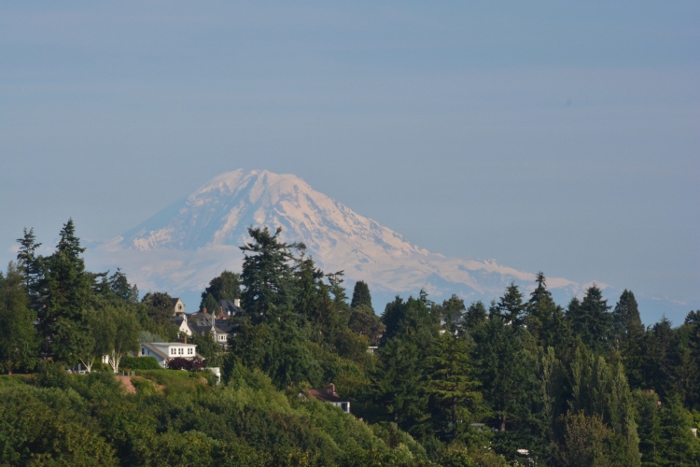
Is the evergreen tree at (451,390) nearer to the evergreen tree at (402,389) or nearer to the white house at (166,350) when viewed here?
the evergreen tree at (402,389)

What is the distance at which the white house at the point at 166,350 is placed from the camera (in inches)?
4348

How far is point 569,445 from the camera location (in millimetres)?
98750

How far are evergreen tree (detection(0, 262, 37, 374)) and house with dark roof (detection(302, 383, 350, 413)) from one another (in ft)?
71.8

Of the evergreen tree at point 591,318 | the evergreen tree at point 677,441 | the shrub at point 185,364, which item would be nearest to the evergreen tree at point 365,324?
the evergreen tree at point 591,318

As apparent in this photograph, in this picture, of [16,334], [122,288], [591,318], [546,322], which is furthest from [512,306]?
[122,288]

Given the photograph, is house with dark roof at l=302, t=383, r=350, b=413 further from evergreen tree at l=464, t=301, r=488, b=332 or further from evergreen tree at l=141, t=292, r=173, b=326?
evergreen tree at l=141, t=292, r=173, b=326

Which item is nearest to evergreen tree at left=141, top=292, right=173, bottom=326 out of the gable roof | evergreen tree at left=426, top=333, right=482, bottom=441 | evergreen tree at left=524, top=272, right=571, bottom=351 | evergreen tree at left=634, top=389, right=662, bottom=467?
the gable roof

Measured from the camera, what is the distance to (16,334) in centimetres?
9050

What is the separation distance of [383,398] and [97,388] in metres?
26.0

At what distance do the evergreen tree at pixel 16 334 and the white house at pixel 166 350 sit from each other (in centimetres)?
1871

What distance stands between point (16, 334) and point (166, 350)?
887 inches

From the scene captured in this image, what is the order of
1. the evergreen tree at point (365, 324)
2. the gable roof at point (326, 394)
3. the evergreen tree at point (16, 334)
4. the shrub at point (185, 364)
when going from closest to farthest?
the evergreen tree at point (16, 334) < the shrub at point (185, 364) < the gable roof at point (326, 394) < the evergreen tree at point (365, 324)

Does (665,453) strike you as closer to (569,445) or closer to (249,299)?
(569,445)

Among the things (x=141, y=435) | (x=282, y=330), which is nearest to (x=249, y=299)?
(x=282, y=330)
